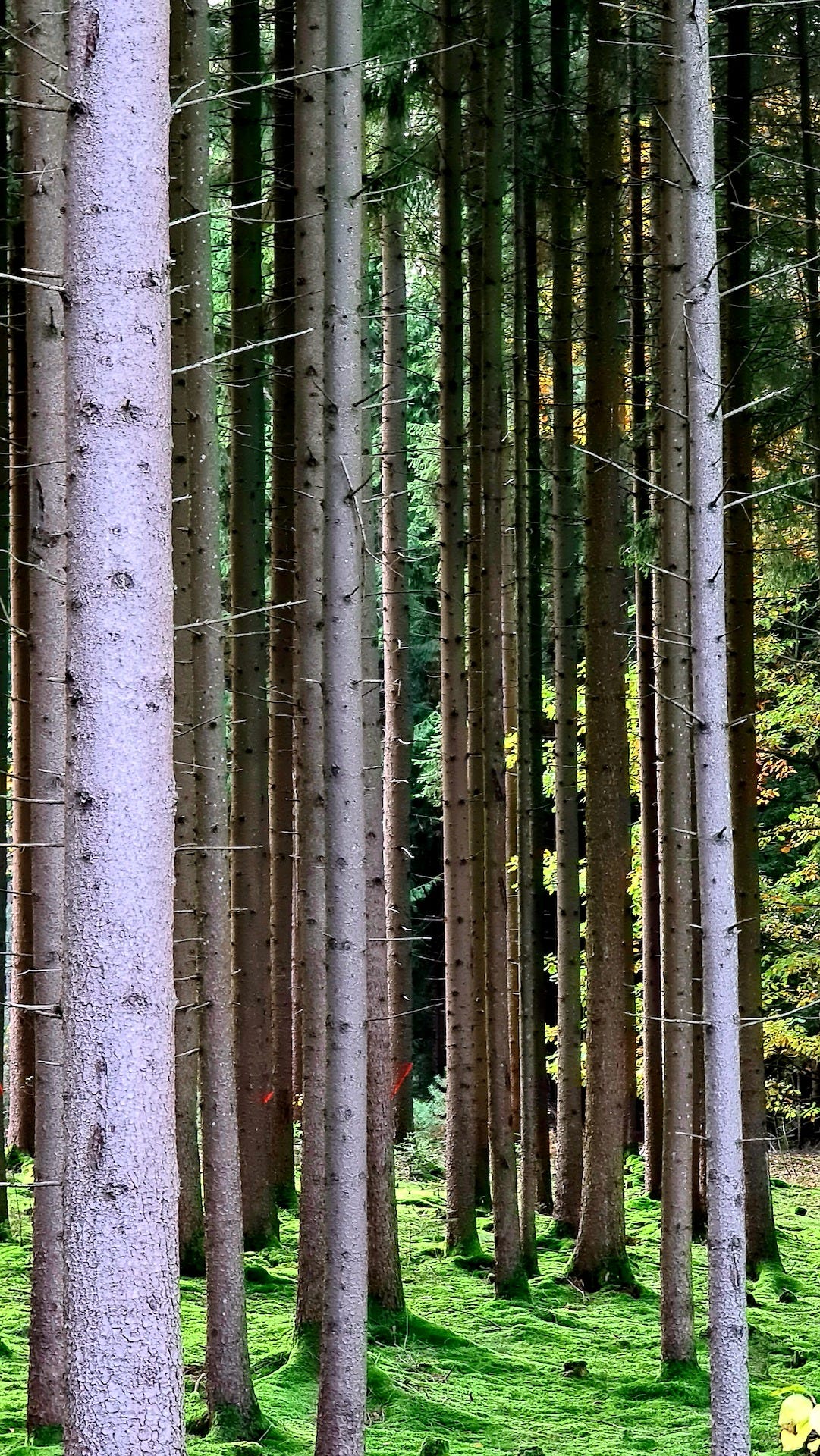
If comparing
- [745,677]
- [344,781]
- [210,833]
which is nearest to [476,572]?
[745,677]

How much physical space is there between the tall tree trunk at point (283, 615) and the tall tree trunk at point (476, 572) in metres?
1.55

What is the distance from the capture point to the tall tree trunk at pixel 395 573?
11500 millimetres

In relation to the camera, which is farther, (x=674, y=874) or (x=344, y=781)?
(x=674, y=874)

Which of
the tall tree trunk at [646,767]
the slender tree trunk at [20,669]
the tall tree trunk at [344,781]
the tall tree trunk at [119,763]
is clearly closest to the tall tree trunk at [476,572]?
the tall tree trunk at [646,767]

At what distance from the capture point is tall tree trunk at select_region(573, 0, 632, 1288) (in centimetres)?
985

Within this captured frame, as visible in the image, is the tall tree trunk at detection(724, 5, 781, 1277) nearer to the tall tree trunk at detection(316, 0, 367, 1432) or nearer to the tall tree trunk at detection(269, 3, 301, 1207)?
the tall tree trunk at detection(269, 3, 301, 1207)

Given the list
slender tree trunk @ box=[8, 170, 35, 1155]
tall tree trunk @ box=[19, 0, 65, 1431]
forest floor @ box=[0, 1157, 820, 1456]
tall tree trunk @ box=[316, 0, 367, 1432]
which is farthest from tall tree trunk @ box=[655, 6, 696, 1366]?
slender tree trunk @ box=[8, 170, 35, 1155]

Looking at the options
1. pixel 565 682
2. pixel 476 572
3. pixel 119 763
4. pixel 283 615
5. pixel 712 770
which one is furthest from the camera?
pixel 565 682

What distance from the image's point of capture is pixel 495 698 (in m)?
11.1

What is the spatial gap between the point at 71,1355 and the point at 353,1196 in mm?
2789

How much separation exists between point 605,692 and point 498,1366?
4.63 m

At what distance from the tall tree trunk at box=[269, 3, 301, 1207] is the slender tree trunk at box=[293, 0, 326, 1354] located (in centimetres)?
231

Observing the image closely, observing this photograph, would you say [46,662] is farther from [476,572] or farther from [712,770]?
[476,572]

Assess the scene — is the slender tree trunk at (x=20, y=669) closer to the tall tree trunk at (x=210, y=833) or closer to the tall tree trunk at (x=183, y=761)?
the tall tree trunk at (x=183, y=761)
